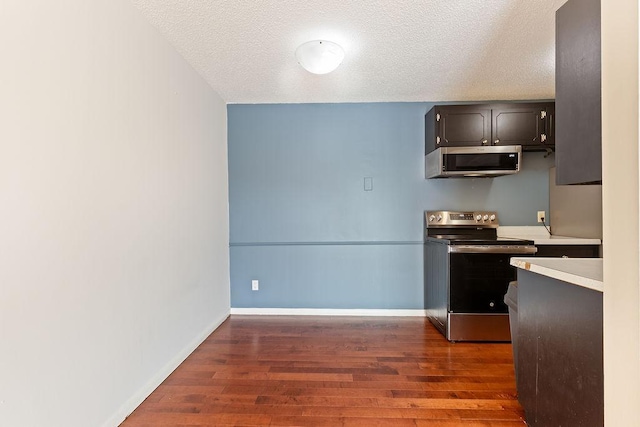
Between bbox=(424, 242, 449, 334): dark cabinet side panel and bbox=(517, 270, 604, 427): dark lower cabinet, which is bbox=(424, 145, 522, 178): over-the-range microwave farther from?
bbox=(517, 270, 604, 427): dark lower cabinet

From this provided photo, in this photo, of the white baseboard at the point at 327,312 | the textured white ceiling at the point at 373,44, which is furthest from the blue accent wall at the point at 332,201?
the textured white ceiling at the point at 373,44

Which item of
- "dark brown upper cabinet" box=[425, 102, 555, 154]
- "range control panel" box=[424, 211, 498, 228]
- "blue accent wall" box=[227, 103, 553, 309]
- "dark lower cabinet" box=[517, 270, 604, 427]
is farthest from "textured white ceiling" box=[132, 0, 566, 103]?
"dark lower cabinet" box=[517, 270, 604, 427]

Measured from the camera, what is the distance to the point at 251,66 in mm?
2768

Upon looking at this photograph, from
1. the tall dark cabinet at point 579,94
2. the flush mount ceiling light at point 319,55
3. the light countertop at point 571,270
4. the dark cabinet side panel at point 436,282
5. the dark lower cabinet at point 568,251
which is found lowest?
the dark cabinet side panel at point 436,282

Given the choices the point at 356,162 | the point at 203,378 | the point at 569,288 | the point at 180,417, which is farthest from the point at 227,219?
the point at 569,288

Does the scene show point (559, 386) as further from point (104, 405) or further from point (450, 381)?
point (104, 405)

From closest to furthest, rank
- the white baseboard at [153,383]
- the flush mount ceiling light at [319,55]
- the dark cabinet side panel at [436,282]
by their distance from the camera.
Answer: the white baseboard at [153,383] < the flush mount ceiling light at [319,55] < the dark cabinet side panel at [436,282]

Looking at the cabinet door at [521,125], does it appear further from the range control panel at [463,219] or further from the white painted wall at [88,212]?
the white painted wall at [88,212]

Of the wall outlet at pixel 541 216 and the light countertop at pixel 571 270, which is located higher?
the wall outlet at pixel 541 216

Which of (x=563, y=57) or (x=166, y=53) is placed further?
(x=166, y=53)

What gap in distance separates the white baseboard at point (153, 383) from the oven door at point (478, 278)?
2.17 metres

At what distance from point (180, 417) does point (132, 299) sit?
69cm

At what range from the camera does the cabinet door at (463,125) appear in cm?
330

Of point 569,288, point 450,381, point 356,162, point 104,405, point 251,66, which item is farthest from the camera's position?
point 356,162
